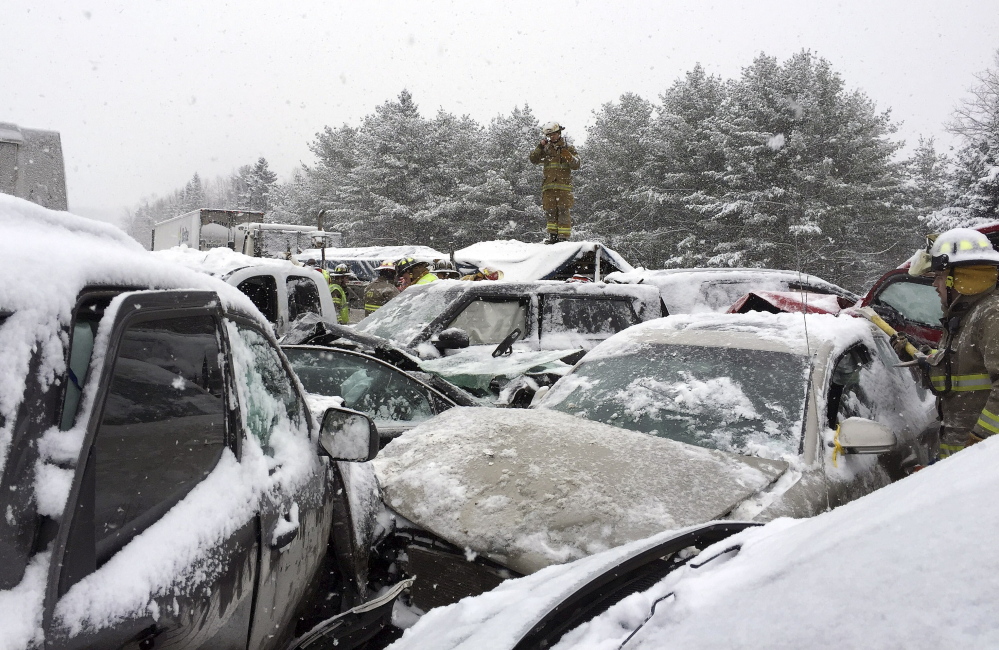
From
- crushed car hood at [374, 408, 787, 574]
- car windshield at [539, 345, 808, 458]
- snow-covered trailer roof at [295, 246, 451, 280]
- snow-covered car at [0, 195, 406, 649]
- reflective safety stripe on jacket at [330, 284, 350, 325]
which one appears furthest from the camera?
snow-covered trailer roof at [295, 246, 451, 280]

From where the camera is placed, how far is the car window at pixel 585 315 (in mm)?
6172

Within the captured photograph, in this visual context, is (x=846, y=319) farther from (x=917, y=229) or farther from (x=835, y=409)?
(x=917, y=229)

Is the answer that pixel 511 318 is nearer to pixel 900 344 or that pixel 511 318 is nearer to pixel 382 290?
pixel 900 344

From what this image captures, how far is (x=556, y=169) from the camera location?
1403 cm

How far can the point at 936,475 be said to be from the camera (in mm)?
1289

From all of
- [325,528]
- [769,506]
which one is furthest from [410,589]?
[769,506]

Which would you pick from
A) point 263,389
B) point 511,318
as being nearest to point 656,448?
point 263,389

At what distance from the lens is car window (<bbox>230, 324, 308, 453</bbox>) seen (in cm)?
178

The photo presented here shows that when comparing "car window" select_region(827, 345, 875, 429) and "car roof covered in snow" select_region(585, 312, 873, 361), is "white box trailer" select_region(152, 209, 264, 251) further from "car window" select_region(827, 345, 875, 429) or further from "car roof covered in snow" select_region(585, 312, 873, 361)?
"car window" select_region(827, 345, 875, 429)

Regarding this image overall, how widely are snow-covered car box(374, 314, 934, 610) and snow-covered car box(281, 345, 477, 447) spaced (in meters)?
0.56

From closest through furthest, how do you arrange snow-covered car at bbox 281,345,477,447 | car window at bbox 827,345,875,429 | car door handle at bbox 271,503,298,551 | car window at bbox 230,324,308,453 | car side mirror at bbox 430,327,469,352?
car door handle at bbox 271,503,298,551
car window at bbox 230,324,308,453
car window at bbox 827,345,875,429
snow-covered car at bbox 281,345,477,447
car side mirror at bbox 430,327,469,352

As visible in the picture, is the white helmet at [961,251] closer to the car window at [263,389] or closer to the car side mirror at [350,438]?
the car side mirror at [350,438]

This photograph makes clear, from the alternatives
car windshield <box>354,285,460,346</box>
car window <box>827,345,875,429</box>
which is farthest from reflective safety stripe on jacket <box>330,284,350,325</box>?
car window <box>827,345,875,429</box>

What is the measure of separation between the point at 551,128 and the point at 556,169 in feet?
3.01
